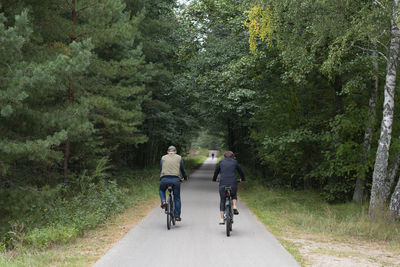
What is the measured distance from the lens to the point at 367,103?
1327cm

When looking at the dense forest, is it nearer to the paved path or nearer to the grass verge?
the grass verge

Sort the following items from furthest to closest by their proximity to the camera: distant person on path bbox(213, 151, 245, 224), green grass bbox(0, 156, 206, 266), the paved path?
distant person on path bbox(213, 151, 245, 224), green grass bbox(0, 156, 206, 266), the paved path

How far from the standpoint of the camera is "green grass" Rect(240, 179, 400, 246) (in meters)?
8.66

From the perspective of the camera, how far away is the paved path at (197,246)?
5910mm

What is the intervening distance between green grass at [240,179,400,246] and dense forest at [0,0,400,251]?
2.07 feet

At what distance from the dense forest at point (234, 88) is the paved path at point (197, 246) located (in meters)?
3.23

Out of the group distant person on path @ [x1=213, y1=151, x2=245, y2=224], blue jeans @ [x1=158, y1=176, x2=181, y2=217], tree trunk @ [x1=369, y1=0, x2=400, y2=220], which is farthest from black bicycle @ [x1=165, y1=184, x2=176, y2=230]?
tree trunk @ [x1=369, y1=0, x2=400, y2=220]

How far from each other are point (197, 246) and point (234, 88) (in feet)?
31.6

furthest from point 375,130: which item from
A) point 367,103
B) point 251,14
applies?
point 251,14

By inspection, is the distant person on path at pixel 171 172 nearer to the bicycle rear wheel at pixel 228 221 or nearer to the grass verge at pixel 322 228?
the bicycle rear wheel at pixel 228 221

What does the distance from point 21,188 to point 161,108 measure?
40.6 ft

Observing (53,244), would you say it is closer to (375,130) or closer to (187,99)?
(375,130)

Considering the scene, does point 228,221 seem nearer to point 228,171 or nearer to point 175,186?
point 228,171

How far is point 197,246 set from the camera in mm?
7008
